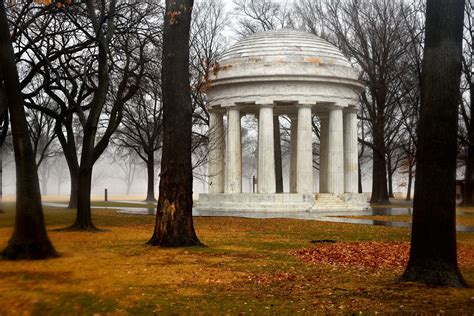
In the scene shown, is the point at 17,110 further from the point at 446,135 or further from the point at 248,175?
the point at 248,175

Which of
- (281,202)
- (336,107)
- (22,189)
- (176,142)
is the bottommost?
(281,202)

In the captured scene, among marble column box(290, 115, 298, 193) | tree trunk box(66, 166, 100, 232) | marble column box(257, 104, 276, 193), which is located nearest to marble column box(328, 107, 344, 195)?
marble column box(257, 104, 276, 193)

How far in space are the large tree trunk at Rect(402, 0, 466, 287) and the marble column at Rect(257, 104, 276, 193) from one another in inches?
1175

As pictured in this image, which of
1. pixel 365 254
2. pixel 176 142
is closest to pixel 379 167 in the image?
pixel 176 142

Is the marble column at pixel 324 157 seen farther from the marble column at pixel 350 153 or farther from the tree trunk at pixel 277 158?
the tree trunk at pixel 277 158

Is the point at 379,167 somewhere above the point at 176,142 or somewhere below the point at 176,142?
above

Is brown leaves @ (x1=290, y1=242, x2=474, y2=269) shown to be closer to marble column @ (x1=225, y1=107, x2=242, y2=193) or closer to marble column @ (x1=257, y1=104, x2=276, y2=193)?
marble column @ (x1=257, y1=104, x2=276, y2=193)

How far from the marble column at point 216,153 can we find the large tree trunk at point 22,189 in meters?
29.2

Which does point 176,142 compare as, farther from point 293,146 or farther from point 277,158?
point 277,158

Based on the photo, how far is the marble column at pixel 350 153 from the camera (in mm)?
44250

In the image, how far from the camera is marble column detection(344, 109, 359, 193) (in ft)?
145

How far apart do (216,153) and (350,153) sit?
10.2m

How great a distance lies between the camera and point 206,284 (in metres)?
11.4

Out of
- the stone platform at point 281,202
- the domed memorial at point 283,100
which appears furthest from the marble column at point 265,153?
the stone platform at point 281,202
